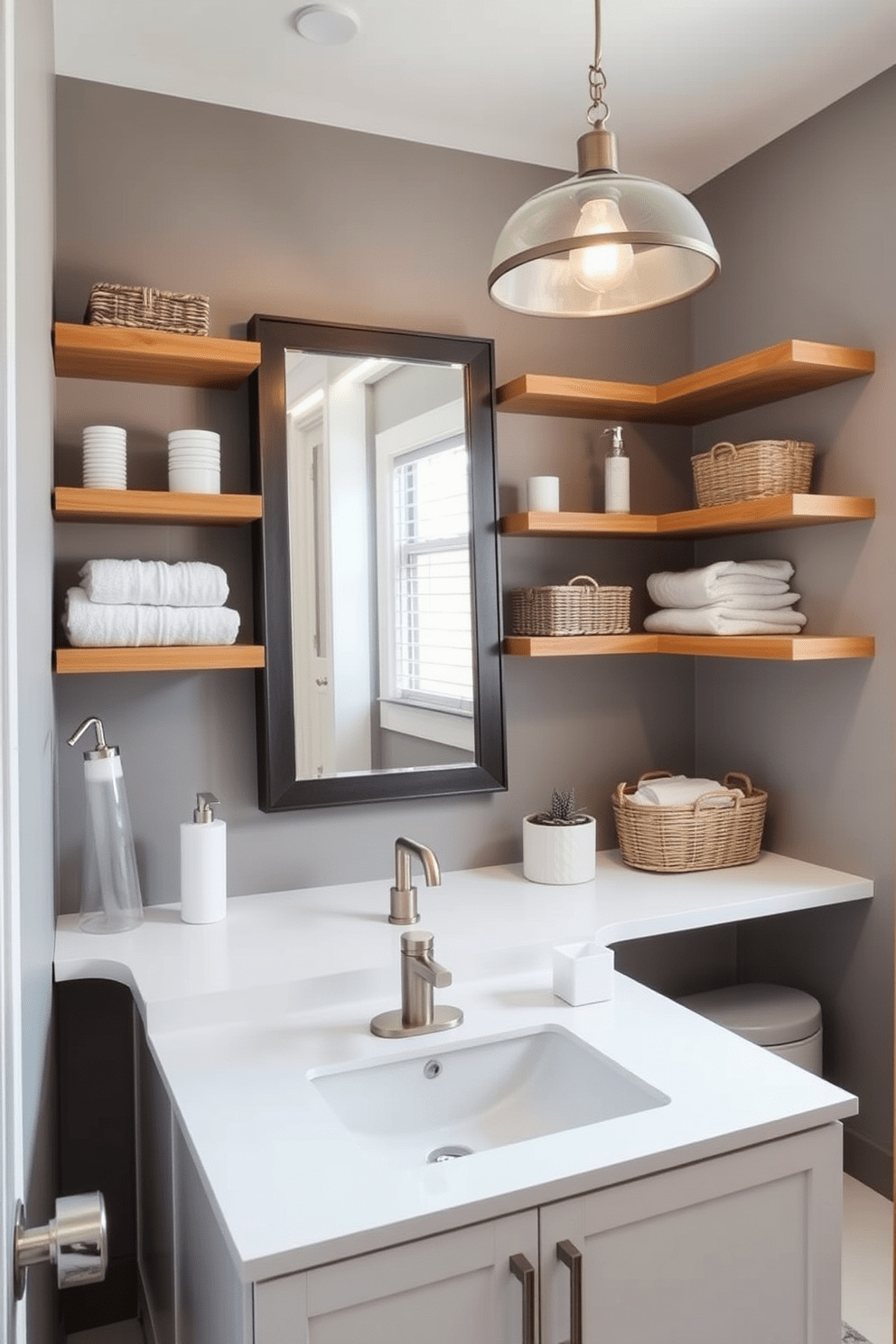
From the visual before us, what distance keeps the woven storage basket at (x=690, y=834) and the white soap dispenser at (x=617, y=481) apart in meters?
0.70

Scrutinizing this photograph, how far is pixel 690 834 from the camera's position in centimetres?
231

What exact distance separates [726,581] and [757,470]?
259 millimetres

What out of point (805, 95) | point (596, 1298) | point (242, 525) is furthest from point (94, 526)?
point (805, 95)

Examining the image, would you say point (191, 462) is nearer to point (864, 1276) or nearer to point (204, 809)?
point (204, 809)

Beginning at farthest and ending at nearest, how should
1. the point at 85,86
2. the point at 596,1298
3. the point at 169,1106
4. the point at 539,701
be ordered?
the point at 539,701
the point at 85,86
the point at 169,1106
the point at 596,1298

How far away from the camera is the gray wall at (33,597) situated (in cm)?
92

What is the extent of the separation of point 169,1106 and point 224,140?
1.91 m

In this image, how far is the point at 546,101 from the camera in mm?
2268

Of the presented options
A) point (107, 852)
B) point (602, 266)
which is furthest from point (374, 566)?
point (602, 266)

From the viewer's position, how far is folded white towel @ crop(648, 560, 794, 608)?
231 centimetres

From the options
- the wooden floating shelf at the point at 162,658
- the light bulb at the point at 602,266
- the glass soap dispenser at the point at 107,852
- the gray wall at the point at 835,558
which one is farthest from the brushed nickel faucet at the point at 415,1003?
the gray wall at the point at 835,558

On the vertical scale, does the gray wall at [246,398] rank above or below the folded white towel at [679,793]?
above

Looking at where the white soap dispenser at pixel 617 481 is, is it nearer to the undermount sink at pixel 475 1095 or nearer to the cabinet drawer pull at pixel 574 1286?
the undermount sink at pixel 475 1095

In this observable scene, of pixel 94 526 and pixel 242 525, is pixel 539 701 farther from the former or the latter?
pixel 94 526
